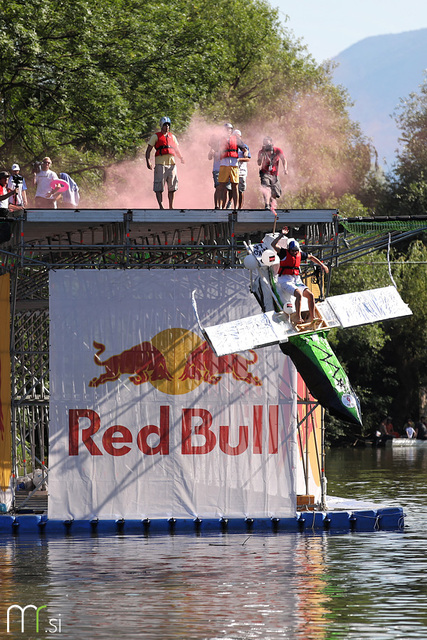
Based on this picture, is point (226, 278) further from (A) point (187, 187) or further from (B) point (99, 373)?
(A) point (187, 187)

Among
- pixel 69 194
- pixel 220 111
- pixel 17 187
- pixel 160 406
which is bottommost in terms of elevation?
pixel 160 406

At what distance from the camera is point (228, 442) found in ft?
82.0

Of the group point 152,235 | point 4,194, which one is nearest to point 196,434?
point 152,235

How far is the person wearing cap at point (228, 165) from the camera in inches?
1070

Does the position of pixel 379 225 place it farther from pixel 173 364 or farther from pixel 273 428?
pixel 173 364

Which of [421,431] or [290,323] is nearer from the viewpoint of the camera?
Answer: [290,323]

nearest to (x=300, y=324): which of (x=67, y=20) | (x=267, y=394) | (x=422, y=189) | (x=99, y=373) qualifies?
(x=267, y=394)

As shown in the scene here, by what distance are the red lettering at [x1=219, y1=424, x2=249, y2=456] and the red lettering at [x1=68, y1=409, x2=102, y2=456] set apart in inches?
97.3

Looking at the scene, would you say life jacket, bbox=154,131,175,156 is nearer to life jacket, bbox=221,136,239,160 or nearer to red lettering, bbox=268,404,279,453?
life jacket, bbox=221,136,239,160

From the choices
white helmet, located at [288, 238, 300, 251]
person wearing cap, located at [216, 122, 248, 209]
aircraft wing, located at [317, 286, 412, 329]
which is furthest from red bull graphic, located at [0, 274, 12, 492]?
aircraft wing, located at [317, 286, 412, 329]

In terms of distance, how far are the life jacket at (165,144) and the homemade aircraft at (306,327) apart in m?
4.83

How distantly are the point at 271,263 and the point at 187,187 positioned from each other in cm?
3037

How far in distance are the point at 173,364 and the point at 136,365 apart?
29.6 inches

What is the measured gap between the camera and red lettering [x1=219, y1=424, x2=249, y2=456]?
25.0 m
